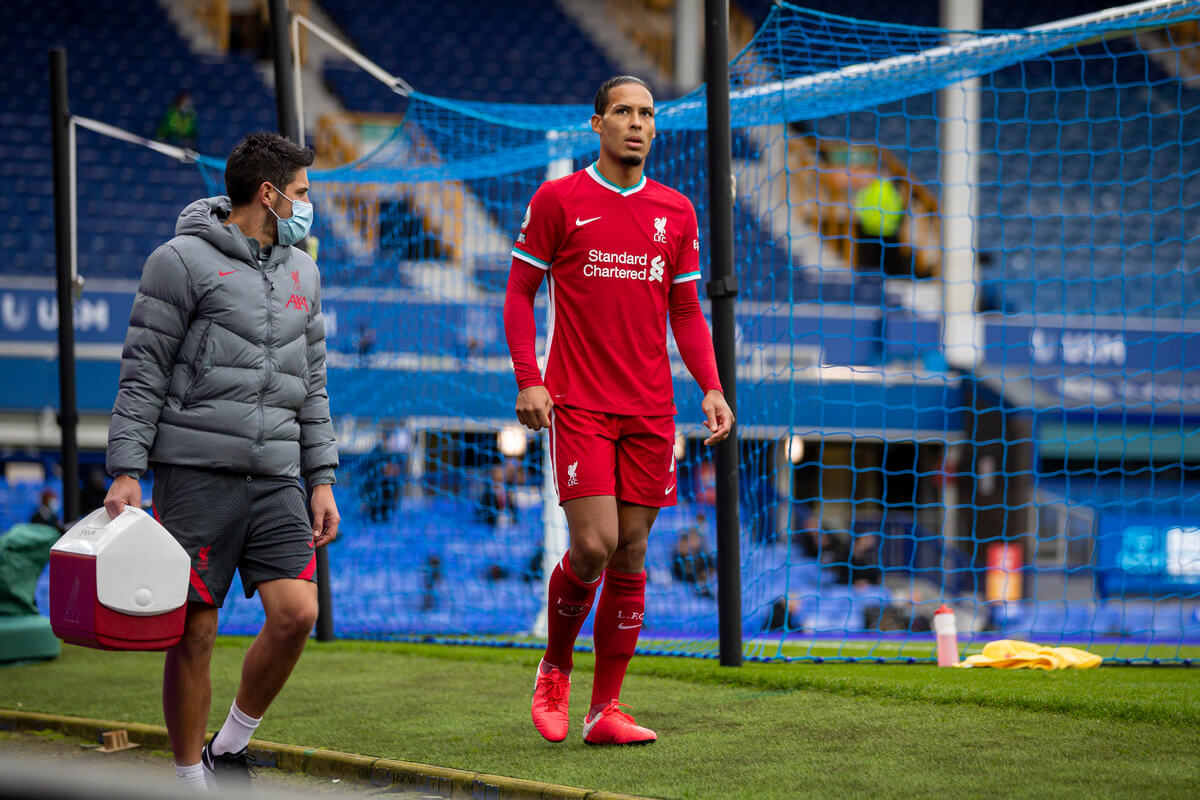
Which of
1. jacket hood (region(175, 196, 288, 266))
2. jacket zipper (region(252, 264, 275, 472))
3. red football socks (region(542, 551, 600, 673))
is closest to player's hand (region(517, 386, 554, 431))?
red football socks (region(542, 551, 600, 673))

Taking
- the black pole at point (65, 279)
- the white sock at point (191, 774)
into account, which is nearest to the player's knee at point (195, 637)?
the white sock at point (191, 774)

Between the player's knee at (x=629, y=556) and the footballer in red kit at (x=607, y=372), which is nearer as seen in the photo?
the footballer in red kit at (x=607, y=372)

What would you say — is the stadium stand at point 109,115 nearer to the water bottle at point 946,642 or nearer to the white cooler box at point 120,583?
the water bottle at point 946,642

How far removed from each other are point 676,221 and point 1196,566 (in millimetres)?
11238

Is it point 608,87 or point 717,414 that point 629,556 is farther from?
point 608,87

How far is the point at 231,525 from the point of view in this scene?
3.22m

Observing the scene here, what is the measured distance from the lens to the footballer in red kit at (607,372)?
3670 mm

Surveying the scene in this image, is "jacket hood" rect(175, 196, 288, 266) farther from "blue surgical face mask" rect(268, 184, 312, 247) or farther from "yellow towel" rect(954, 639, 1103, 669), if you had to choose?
"yellow towel" rect(954, 639, 1103, 669)

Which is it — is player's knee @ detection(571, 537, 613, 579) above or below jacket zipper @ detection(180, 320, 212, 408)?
below

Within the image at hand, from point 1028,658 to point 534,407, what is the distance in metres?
3.07

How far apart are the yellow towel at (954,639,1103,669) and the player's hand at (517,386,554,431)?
111 inches

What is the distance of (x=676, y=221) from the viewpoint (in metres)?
3.88

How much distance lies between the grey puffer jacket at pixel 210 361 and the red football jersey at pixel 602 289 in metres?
0.80

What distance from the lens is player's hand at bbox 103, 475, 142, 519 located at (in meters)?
3.03
